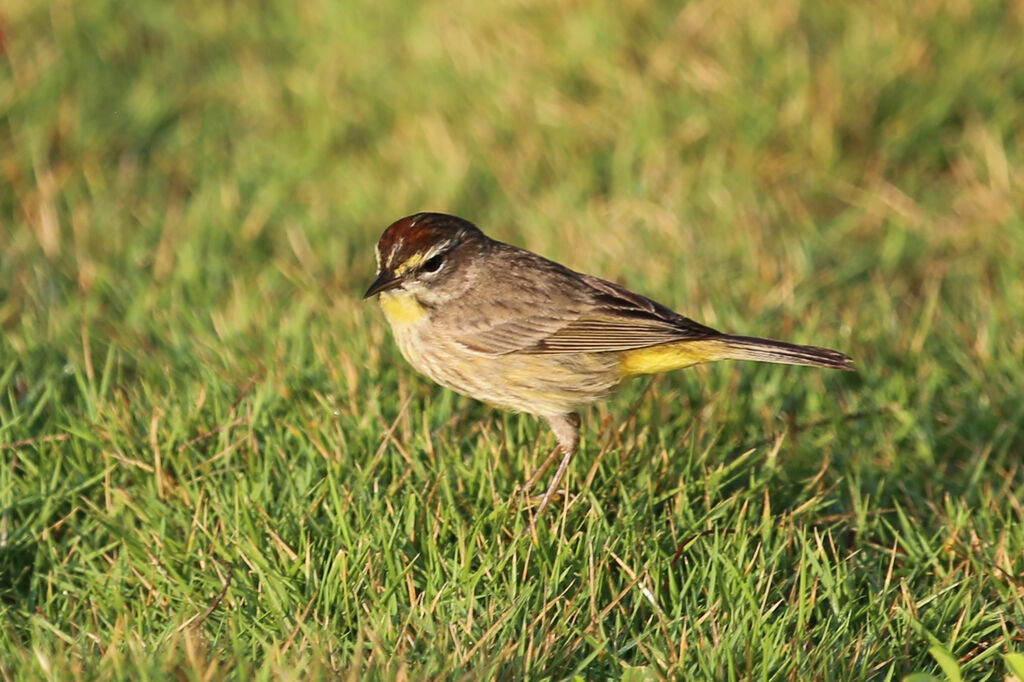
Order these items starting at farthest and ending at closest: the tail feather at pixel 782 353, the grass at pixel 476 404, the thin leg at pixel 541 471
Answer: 1. the tail feather at pixel 782 353
2. the thin leg at pixel 541 471
3. the grass at pixel 476 404

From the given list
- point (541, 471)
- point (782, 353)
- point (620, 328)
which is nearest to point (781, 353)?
point (782, 353)

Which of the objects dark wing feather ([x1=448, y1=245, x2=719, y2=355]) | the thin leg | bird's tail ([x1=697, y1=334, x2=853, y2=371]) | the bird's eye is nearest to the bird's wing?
dark wing feather ([x1=448, y1=245, x2=719, y2=355])

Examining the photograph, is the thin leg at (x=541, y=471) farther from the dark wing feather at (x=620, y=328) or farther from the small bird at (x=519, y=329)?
the dark wing feather at (x=620, y=328)

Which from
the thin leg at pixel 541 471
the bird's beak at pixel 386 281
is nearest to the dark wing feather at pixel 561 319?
the bird's beak at pixel 386 281

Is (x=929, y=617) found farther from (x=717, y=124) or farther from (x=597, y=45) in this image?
(x=597, y=45)

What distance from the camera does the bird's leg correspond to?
4.75m

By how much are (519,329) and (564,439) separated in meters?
0.53

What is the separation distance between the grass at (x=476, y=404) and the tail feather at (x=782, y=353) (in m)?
0.29

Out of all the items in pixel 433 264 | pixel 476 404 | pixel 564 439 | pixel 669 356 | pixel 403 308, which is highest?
pixel 433 264

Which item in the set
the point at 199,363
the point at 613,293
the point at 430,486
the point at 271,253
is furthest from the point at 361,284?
the point at 430,486

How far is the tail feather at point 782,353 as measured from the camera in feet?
16.0

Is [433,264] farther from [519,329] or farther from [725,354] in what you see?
[725,354]

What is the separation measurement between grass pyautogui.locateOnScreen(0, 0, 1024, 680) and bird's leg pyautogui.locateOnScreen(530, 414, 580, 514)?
0.07 meters

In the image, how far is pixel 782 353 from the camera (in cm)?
490
